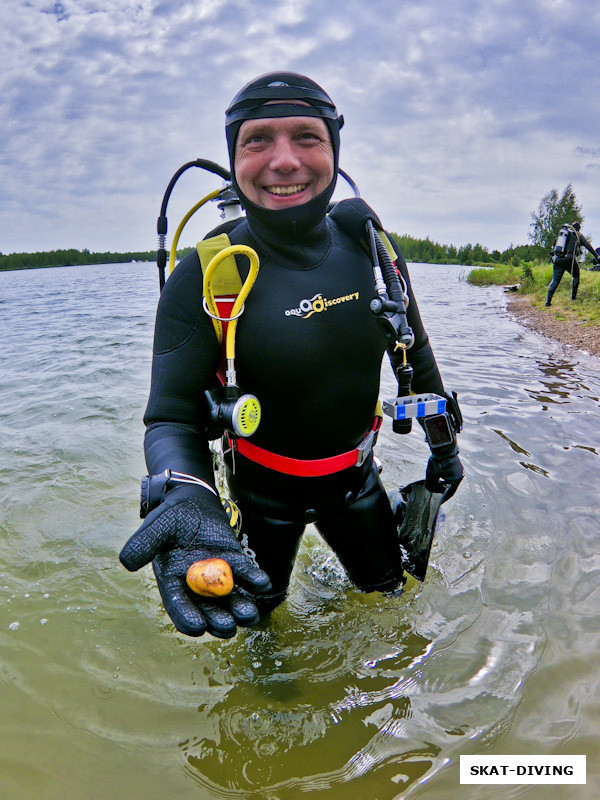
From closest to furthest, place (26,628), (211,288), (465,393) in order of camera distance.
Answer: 1. (211,288)
2. (26,628)
3. (465,393)

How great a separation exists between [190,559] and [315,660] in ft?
4.82

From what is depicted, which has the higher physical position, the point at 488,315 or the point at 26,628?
the point at 488,315

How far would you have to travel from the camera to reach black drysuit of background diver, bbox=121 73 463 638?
1.94 metres

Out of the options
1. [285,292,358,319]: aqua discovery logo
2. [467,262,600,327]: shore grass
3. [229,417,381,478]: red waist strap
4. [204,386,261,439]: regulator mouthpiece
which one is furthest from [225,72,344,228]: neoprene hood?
[467,262,600,327]: shore grass

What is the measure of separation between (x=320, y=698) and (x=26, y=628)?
1.75 metres

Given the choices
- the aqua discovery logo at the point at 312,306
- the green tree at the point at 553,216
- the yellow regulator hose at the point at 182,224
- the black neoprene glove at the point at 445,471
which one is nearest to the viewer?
Result: the aqua discovery logo at the point at 312,306

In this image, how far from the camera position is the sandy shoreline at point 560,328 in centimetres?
991

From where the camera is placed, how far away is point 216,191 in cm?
252

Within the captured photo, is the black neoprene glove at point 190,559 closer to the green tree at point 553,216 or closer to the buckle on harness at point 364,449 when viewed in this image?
the buckle on harness at point 364,449

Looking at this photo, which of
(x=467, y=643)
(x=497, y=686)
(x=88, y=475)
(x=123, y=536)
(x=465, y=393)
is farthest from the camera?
(x=465, y=393)

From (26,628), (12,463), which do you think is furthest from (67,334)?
(26,628)

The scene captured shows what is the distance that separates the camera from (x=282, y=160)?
6.49 feet

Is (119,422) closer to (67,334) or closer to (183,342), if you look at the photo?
(183,342)

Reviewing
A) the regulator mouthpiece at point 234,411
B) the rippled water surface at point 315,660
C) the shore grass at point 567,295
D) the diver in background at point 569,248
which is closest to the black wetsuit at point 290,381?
the regulator mouthpiece at point 234,411
